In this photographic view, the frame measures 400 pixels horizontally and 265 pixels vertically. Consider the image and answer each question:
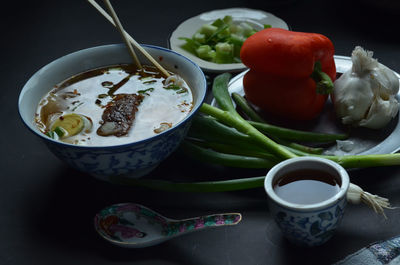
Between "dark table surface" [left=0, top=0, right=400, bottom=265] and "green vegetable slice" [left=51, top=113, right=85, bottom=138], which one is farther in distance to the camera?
"green vegetable slice" [left=51, top=113, right=85, bottom=138]

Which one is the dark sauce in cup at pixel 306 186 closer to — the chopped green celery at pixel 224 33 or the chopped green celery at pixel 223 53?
the chopped green celery at pixel 223 53

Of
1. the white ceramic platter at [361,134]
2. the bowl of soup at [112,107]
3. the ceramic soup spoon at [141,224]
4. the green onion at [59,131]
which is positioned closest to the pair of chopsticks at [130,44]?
the bowl of soup at [112,107]

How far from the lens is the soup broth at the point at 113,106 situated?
56.1 inches

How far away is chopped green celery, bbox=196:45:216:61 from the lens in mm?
2061

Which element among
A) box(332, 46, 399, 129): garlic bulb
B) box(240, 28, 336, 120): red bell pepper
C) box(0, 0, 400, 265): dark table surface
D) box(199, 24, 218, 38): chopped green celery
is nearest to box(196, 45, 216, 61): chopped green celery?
box(199, 24, 218, 38): chopped green celery

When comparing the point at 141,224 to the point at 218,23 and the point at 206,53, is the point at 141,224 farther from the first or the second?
the point at 218,23

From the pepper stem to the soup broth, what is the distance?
0.39m

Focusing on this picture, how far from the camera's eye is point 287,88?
1680 millimetres

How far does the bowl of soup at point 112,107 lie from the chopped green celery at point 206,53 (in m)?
0.42

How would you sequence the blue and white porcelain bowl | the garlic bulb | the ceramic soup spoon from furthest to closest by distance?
the garlic bulb, the ceramic soup spoon, the blue and white porcelain bowl

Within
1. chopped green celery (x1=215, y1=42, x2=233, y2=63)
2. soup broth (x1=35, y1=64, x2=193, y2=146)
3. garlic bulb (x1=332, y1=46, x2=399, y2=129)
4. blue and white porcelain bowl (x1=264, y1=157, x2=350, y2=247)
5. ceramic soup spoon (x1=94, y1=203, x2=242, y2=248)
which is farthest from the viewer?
chopped green celery (x1=215, y1=42, x2=233, y2=63)

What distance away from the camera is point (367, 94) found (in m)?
1.57

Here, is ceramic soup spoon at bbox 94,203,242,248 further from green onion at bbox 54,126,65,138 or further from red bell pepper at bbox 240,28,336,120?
red bell pepper at bbox 240,28,336,120

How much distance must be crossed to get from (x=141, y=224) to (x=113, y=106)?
1.16 feet
